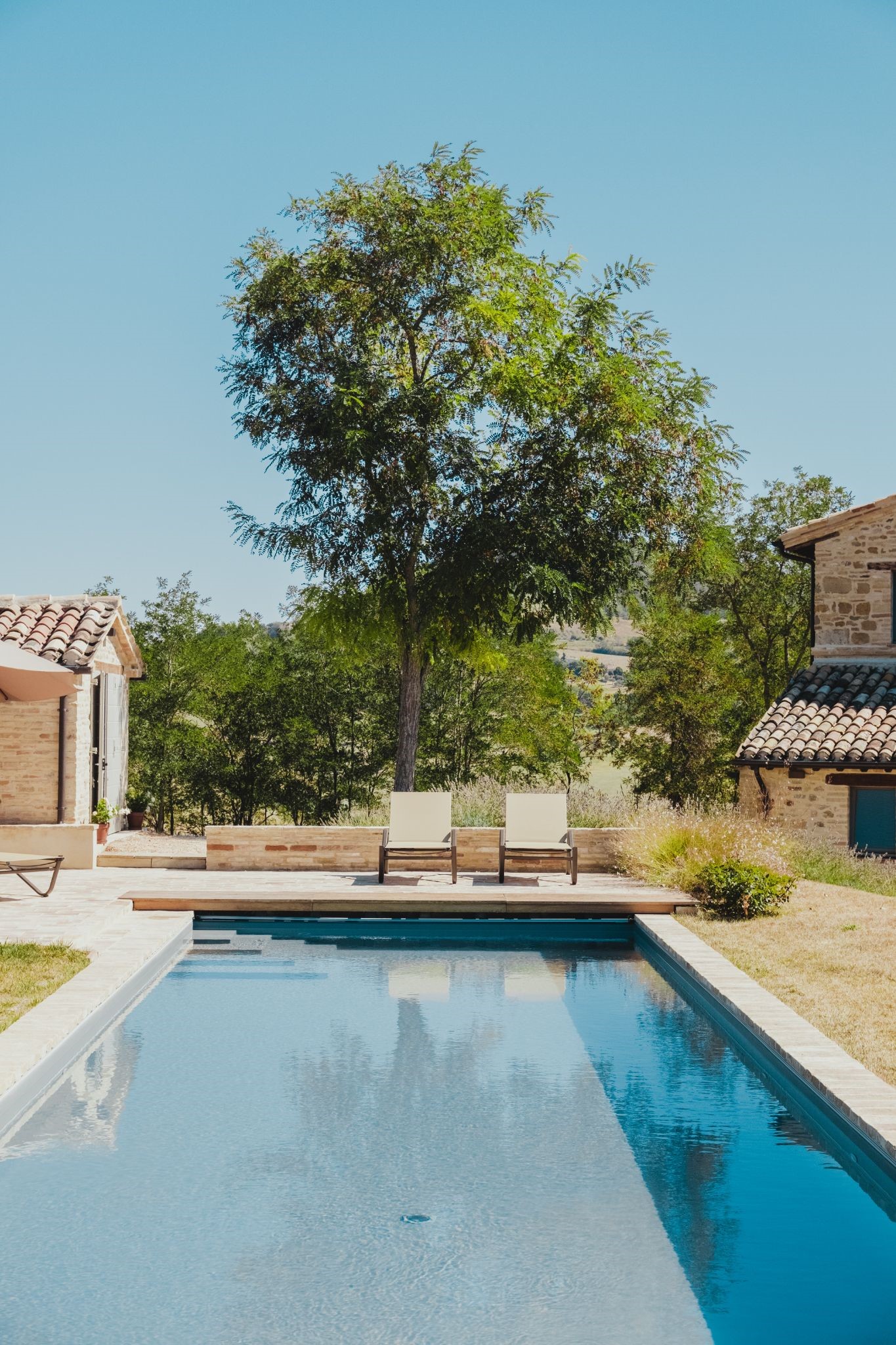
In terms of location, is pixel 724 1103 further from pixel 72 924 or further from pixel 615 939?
pixel 72 924

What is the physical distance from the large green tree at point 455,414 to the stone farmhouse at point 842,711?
2934mm

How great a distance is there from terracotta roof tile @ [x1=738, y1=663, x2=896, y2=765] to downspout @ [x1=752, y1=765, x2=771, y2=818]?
598 mm

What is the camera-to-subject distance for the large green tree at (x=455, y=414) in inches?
645

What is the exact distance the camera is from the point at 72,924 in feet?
32.2

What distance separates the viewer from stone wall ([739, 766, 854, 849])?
17.1m

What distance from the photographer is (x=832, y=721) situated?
17.6 meters

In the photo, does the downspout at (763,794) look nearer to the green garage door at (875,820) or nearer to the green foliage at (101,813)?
the green garage door at (875,820)

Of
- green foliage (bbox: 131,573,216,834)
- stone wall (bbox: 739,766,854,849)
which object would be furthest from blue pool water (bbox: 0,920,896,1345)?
green foliage (bbox: 131,573,216,834)

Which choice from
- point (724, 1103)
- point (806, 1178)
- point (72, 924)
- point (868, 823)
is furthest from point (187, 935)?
point (868, 823)

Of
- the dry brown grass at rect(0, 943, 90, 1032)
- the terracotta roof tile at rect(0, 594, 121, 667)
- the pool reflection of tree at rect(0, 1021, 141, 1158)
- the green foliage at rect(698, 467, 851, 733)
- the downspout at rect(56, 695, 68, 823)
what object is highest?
the green foliage at rect(698, 467, 851, 733)

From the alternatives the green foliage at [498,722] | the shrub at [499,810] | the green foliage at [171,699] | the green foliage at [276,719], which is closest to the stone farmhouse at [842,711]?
the shrub at [499,810]

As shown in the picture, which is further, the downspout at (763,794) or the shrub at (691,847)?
the downspout at (763,794)

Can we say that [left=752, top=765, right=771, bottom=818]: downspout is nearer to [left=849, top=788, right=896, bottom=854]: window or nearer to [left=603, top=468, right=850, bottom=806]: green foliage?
[left=849, top=788, right=896, bottom=854]: window

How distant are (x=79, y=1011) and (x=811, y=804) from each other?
12893 millimetres
